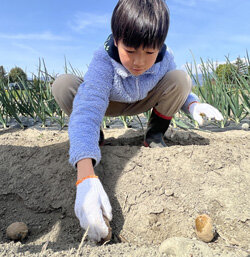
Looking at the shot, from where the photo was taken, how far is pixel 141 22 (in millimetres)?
1034

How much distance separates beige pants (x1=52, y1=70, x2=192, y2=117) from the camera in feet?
5.25

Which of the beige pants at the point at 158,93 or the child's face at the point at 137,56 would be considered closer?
the child's face at the point at 137,56

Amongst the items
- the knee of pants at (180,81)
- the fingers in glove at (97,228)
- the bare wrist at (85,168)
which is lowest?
the fingers in glove at (97,228)

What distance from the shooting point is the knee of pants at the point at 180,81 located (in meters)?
1.58

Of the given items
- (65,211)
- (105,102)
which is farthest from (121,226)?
(105,102)

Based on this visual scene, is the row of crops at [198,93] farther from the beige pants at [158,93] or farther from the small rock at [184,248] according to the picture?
the small rock at [184,248]

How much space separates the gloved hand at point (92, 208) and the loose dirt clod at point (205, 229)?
0.35 m

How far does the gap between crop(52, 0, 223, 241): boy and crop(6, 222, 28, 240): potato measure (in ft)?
0.99

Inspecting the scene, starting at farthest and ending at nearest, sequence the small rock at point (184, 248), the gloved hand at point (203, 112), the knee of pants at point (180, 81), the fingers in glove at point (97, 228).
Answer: the knee of pants at point (180, 81) → the gloved hand at point (203, 112) → the fingers in glove at point (97, 228) → the small rock at point (184, 248)

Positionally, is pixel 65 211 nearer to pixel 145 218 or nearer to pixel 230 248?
pixel 145 218

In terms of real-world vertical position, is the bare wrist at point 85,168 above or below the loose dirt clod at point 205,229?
above

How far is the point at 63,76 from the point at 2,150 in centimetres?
57

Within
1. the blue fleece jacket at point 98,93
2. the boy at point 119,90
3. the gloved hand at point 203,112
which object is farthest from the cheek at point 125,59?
the gloved hand at point 203,112

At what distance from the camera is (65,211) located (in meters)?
1.24
